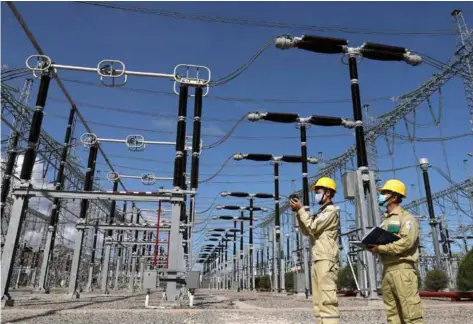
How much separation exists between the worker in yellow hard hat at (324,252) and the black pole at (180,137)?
552 centimetres

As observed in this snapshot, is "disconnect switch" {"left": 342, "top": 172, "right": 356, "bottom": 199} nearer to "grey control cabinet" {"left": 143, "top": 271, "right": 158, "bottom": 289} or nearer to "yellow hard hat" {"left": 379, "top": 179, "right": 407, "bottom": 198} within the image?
"grey control cabinet" {"left": 143, "top": 271, "right": 158, "bottom": 289}

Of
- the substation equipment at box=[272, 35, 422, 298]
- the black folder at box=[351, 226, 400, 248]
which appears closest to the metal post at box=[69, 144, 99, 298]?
the substation equipment at box=[272, 35, 422, 298]

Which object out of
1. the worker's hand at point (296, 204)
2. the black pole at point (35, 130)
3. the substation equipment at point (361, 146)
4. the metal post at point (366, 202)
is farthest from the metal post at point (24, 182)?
the metal post at point (366, 202)

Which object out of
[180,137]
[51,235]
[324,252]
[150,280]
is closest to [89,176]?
[51,235]

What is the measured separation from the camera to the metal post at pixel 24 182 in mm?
7648

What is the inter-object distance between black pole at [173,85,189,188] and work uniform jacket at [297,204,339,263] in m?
5.54

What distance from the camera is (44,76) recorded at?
9516 millimetres

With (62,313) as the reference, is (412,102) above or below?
above

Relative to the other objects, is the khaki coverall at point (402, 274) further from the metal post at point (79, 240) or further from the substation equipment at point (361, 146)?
the metal post at point (79, 240)

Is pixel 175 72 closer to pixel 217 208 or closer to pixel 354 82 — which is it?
pixel 354 82

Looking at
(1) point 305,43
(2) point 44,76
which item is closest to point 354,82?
(1) point 305,43

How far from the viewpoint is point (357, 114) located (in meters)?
10.1

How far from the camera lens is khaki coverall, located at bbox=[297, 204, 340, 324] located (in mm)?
3648

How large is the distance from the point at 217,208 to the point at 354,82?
67.6 feet
